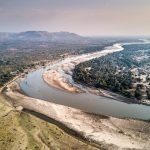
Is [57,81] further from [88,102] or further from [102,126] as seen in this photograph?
[102,126]

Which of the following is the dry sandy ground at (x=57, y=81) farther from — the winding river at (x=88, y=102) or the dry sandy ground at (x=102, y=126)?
the dry sandy ground at (x=102, y=126)

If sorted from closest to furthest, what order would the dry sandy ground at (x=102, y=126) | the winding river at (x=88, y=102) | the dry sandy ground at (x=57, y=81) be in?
the dry sandy ground at (x=102, y=126) < the winding river at (x=88, y=102) < the dry sandy ground at (x=57, y=81)

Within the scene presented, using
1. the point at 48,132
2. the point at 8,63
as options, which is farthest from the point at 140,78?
the point at 8,63

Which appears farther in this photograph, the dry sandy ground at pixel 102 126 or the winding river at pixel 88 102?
the winding river at pixel 88 102

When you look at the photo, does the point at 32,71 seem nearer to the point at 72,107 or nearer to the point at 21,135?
the point at 72,107

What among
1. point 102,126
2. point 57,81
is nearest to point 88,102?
point 102,126

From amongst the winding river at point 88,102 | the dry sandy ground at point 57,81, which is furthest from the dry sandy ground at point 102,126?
the dry sandy ground at point 57,81

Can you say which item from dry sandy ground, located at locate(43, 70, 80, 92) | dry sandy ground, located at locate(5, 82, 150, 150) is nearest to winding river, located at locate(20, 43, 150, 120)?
dry sandy ground, located at locate(43, 70, 80, 92)

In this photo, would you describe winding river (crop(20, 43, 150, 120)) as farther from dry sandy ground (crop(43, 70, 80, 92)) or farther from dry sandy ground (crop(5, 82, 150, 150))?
dry sandy ground (crop(5, 82, 150, 150))

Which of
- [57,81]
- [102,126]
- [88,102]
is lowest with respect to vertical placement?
[57,81]
